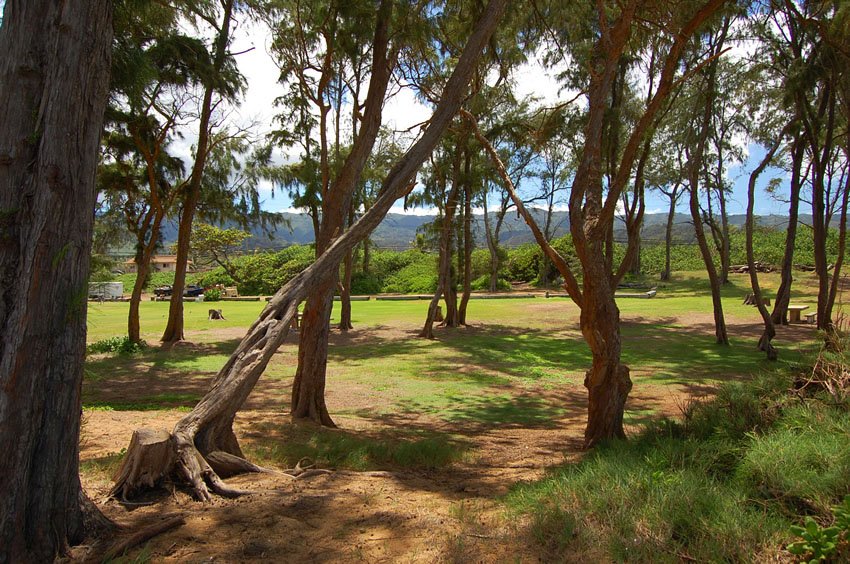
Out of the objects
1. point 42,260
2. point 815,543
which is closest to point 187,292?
point 42,260

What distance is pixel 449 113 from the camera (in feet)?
16.9

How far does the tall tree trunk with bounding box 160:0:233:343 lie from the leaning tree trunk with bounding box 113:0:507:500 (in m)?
9.94

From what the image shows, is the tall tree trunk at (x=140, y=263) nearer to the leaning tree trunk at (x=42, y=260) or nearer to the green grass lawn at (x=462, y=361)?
the green grass lawn at (x=462, y=361)

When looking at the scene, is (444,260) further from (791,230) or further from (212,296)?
(212,296)

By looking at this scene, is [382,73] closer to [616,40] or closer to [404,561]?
[616,40]

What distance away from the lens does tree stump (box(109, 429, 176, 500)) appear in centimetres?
354

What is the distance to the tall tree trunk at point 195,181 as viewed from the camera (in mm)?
13898

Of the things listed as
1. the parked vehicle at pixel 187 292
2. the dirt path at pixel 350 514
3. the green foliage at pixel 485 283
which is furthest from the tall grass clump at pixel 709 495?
the parked vehicle at pixel 187 292

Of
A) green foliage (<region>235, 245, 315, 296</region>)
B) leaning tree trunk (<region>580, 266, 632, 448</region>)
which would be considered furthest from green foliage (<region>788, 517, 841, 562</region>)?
green foliage (<region>235, 245, 315, 296</region>)

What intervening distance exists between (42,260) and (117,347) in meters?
13.3

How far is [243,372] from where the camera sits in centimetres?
430

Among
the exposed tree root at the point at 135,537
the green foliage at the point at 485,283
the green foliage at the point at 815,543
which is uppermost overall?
the green foliage at the point at 485,283

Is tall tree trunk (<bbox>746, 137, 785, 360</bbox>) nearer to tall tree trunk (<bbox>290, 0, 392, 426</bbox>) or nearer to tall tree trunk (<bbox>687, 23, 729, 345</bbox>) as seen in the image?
tall tree trunk (<bbox>687, 23, 729, 345</bbox>)

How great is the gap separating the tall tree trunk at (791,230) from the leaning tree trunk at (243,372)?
12248 mm
